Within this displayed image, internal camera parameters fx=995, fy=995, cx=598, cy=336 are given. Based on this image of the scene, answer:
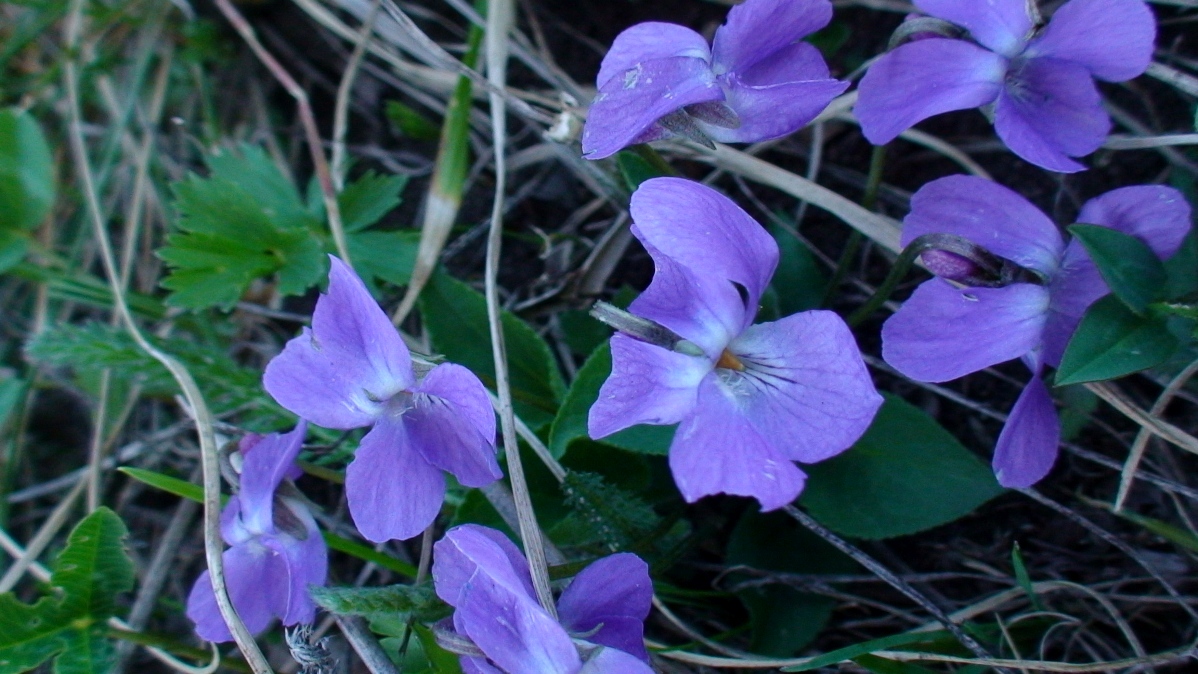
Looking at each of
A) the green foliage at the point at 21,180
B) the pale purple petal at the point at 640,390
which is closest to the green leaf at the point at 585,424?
the pale purple petal at the point at 640,390

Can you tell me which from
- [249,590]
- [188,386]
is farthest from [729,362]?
[188,386]

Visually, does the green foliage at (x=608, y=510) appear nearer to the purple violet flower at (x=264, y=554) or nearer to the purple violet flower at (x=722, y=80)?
the purple violet flower at (x=264, y=554)

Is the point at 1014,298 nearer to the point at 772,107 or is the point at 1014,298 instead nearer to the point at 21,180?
the point at 772,107

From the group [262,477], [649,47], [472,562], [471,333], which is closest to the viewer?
[472,562]

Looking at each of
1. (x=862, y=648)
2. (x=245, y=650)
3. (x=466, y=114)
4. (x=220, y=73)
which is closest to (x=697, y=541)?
(x=862, y=648)

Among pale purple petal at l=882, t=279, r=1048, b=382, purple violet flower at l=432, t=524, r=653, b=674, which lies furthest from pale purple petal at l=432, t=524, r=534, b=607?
pale purple petal at l=882, t=279, r=1048, b=382

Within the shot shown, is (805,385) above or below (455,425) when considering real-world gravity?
above
